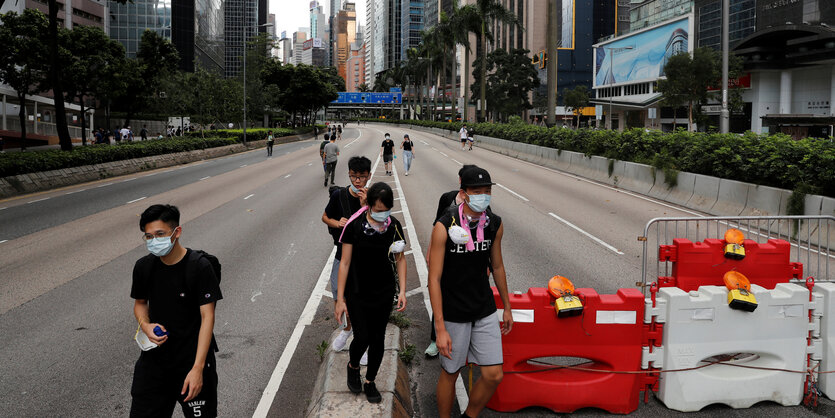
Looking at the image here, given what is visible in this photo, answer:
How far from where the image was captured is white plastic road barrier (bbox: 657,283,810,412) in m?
5.30

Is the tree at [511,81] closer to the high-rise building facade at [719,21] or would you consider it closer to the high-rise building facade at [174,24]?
the high-rise building facade at [719,21]

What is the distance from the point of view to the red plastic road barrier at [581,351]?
17.2 feet

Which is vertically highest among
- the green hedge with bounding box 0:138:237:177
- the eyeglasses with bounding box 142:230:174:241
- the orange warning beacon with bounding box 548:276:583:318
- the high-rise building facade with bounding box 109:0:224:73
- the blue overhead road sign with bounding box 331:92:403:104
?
the high-rise building facade with bounding box 109:0:224:73

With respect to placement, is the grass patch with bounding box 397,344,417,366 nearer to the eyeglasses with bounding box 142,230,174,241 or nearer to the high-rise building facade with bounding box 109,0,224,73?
the eyeglasses with bounding box 142,230,174,241

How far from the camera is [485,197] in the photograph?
450cm

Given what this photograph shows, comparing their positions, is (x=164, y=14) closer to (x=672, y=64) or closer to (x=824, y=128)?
(x=672, y=64)

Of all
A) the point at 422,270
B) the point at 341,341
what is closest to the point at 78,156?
the point at 422,270

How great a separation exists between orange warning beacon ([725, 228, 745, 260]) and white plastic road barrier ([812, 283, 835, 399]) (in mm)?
1004

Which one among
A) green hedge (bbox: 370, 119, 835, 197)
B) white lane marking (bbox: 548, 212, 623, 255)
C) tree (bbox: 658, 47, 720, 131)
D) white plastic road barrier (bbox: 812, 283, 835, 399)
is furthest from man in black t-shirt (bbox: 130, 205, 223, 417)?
tree (bbox: 658, 47, 720, 131)

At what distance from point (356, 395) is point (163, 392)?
1.69 metres

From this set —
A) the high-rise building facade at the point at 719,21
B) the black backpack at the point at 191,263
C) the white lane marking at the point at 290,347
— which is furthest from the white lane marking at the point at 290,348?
the high-rise building facade at the point at 719,21

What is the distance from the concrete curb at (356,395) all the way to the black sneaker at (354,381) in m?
0.05

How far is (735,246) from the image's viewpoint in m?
6.60

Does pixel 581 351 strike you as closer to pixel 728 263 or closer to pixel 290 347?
pixel 728 263
